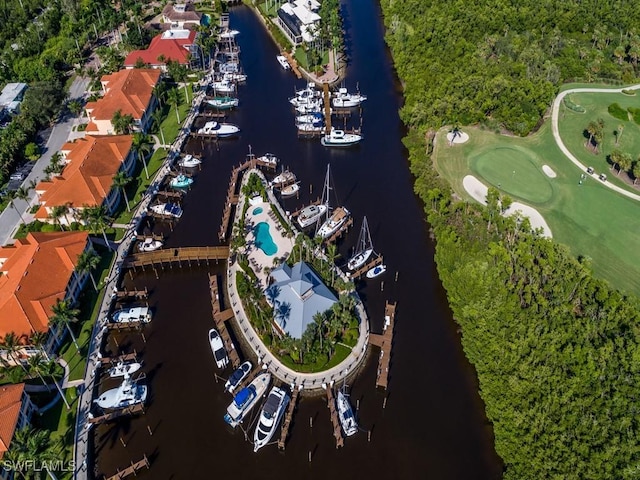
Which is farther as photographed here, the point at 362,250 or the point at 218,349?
the point at 362,250

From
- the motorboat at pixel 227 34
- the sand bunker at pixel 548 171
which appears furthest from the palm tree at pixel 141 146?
the sand bunker at pixel 548 171

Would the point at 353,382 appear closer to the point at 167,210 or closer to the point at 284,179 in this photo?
the point at 284,179

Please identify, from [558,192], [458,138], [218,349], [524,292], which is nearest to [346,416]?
[218,349]

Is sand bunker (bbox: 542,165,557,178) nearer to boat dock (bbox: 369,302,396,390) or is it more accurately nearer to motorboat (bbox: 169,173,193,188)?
boat dock (bbox: 369,302,396,390)

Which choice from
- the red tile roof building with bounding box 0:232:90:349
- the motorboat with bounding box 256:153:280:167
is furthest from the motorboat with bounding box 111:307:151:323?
the motorboat with bounding box 256:153:280:167

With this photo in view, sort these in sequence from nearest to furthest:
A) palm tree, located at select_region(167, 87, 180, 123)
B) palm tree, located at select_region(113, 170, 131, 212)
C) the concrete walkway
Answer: the concrete walkway < palm tree, located at select_region(113, 170, 131, 212) < palm tree, located at select_region(167, 87, 180, 123)

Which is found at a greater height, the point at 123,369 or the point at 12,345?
the point at 12,345

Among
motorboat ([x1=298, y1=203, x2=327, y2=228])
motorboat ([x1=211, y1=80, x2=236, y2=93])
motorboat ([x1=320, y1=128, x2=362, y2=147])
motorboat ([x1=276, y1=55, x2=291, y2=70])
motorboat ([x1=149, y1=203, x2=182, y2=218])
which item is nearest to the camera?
motorboat ([x1=298, y1=203, x2=327, y2=228])
